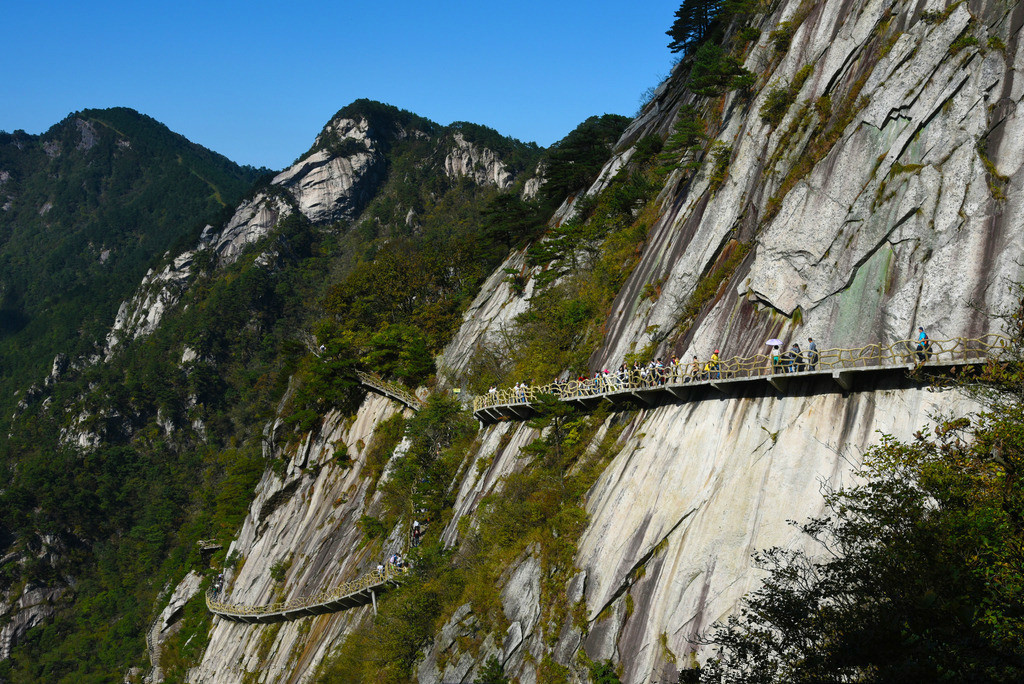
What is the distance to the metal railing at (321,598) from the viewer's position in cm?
3947

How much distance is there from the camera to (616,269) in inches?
1716

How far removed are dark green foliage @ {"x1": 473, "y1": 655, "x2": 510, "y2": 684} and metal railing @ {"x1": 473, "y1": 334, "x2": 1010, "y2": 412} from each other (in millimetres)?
10644

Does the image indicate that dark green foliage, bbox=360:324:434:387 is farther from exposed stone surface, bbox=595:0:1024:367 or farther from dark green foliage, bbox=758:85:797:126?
dark green foliage, bbox=758:85:797:126

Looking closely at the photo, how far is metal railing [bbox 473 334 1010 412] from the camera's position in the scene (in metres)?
19.9

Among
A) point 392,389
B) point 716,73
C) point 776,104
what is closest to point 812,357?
point 776,104

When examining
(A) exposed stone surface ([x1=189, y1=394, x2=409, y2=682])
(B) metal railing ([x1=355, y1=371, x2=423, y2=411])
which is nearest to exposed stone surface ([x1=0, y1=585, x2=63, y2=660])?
(A) exposed stone surface ([x1=189, y1=394, x2=409, y2=682])

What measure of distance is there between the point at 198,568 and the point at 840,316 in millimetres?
72627

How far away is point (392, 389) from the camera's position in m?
57.6

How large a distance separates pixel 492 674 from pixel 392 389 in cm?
3364

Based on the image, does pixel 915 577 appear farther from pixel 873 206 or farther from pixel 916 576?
pixel 873 206

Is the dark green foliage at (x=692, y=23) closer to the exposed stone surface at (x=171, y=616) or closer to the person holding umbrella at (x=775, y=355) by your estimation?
the person holding umbrella at (x=775, y=355)

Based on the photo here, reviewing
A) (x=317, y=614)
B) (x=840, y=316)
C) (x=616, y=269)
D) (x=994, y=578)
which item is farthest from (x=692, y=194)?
(x=317, y=614)

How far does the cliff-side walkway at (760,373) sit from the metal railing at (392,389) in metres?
16.1

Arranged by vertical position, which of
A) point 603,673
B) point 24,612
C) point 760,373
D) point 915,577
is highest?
point 760,373
